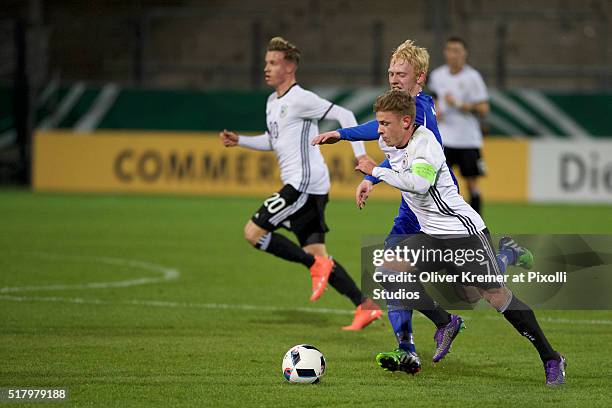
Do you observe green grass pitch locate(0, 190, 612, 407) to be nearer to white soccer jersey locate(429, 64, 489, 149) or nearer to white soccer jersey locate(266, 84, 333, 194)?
white soccer jersey locate(266, 84, 333, 194)

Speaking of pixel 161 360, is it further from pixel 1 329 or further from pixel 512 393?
pixel 512 393

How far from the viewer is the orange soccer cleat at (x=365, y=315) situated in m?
8.67

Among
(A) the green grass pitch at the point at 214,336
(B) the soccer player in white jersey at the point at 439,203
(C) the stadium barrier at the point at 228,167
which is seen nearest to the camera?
(A) the green grass pitch at the point at 214,336

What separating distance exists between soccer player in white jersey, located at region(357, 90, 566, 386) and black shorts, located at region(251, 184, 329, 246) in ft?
7.67

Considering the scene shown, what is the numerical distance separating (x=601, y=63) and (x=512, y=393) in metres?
18.5

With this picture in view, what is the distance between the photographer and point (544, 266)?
762 cm

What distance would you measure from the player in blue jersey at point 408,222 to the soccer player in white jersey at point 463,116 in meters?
7.10

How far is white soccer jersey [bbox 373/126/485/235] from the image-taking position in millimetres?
6523

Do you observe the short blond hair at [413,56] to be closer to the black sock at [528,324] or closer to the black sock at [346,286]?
the black sock at [528,324]

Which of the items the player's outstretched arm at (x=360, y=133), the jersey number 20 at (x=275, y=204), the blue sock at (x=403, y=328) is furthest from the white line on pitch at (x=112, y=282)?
the blue sock at (x=403, y=328)

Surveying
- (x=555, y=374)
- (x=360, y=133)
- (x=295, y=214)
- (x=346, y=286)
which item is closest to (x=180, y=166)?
(x=295, y=214)

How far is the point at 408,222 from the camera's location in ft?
23.1

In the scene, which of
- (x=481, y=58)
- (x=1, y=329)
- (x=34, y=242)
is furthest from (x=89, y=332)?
(x=481, y=58)

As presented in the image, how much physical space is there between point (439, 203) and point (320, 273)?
95.5 inches
